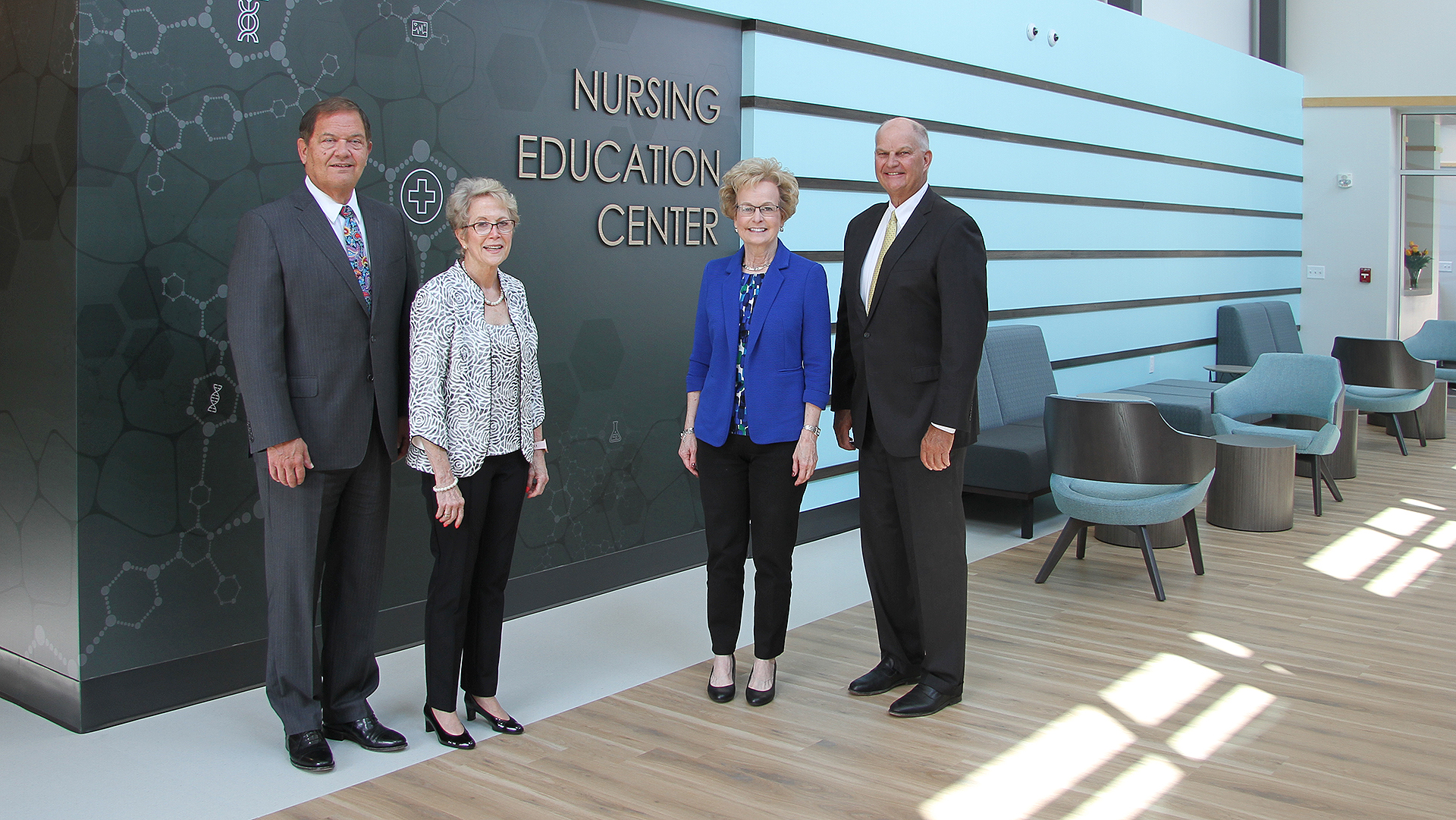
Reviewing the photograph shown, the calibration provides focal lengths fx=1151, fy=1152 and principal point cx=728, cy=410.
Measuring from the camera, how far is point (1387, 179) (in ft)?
38.8

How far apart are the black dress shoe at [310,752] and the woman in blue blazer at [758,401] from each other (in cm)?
120

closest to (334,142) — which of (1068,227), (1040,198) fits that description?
(1040,198)

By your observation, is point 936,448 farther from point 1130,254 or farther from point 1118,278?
point 1130,254

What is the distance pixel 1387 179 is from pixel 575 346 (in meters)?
10.4

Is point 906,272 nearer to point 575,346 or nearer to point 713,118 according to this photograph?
point 575,346

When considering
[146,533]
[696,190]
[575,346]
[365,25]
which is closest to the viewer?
[146,533]

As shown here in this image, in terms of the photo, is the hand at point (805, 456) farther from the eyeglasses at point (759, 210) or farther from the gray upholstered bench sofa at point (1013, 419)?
the gray upholstered bench sofa at point (1013, 419)

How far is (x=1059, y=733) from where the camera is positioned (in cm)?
350

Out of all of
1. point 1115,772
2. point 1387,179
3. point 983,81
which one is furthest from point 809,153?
point 1387,179

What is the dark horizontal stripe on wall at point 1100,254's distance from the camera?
20.1 feet

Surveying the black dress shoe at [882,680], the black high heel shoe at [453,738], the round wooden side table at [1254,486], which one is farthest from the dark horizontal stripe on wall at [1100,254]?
the black high heel shoe at [453,738]

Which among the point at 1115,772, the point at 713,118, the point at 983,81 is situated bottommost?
the point at 1115,772

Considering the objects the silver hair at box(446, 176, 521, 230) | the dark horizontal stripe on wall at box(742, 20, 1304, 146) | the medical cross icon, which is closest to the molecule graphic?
the medical cross icon

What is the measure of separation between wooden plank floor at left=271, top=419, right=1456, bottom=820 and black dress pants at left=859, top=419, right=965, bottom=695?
23cm
